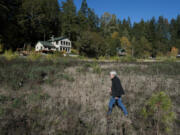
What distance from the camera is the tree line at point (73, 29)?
34812mm

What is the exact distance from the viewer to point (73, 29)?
182ft

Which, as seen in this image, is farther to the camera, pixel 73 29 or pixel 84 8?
pixel 84 8

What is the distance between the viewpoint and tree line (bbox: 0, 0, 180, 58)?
34.8 m

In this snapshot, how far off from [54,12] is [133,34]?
4645 cm

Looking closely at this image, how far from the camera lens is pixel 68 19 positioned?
57469 millimetres

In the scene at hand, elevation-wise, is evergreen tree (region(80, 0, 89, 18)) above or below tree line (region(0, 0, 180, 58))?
above

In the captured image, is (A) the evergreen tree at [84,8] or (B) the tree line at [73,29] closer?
(B) the tree line at [73,29]

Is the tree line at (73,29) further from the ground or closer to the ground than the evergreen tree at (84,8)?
closer to the ground

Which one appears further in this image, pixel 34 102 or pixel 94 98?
pixel 94 98

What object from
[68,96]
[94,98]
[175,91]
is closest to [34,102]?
[68,96]

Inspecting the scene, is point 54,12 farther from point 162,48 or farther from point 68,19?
point 162,48

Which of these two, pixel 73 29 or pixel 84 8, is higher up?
pixel 84 8

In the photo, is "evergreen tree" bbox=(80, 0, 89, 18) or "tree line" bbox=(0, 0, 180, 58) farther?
"evergreen tree" bbox=(80, 0, 89, 18)

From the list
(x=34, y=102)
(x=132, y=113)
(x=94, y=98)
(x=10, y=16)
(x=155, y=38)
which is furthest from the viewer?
(x=155, y=38)
